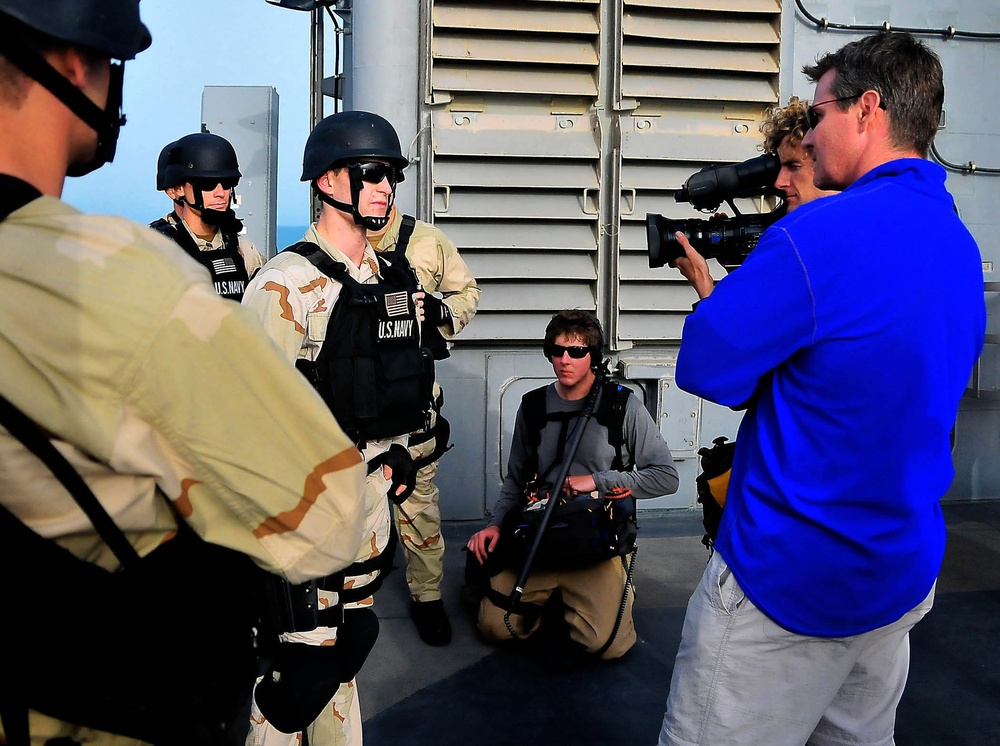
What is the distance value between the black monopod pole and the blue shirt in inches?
68.6

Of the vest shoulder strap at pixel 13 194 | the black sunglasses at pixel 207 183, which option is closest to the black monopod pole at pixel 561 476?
the black sunglasses at pixel 207 183

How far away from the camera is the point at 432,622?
3.67 metres

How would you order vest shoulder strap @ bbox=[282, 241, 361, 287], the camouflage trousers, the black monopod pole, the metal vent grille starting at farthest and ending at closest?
the metal vent grille, the camouflage trousers, the black monopod pole, vest shoulder strap @ bbox=[282, 241, 361, 287]

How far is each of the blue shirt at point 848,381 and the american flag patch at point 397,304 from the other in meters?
1.25

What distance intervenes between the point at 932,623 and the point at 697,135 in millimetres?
2741

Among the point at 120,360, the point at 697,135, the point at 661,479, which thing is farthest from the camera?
the point at 697,135

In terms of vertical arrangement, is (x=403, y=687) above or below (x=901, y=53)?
below

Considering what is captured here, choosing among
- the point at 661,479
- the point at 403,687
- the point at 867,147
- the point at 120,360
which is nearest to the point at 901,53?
the point at 867,147

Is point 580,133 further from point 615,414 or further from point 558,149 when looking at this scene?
point 615,414

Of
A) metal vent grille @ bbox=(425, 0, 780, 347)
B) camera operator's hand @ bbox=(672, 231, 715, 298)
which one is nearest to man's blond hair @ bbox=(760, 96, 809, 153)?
camera operator's hand @ bbox=(672, 231, 715, 298)

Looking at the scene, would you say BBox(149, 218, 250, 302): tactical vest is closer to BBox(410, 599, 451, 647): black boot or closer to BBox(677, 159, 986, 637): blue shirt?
BBox(410, 599, 451, 647): black boot

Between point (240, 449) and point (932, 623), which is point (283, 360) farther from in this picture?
point (932, 623)

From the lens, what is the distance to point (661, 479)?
141 inches

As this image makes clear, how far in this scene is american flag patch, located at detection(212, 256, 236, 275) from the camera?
15.0 feet
